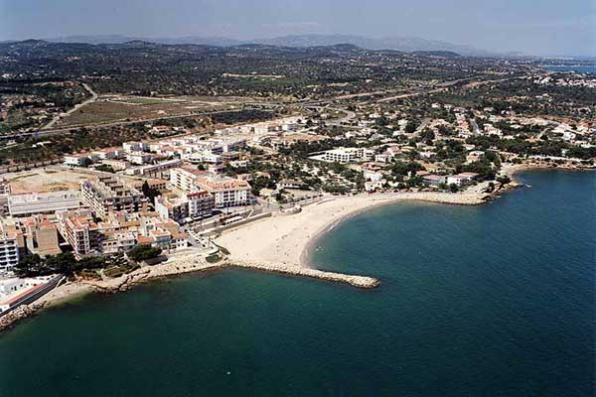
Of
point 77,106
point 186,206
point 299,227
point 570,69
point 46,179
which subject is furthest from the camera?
point 570,69

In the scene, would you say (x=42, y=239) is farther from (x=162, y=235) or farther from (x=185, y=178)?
(x=185, y=178)

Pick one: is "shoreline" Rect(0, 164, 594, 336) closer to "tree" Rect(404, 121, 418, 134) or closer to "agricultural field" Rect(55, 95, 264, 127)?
"tree" Rect(404, 121, 418, 134)

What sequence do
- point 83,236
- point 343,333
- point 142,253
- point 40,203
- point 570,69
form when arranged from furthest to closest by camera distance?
point 570,69
point 40,203
point 83,236
point 142,253
point 343,333

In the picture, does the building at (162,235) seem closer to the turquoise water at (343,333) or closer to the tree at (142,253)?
the tree at (142,253)

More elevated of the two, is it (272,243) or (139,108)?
(139,108)

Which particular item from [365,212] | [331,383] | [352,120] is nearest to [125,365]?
[331,383]

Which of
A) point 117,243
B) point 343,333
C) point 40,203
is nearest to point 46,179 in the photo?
point 40,203

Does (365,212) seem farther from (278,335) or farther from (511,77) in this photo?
(511,77)
